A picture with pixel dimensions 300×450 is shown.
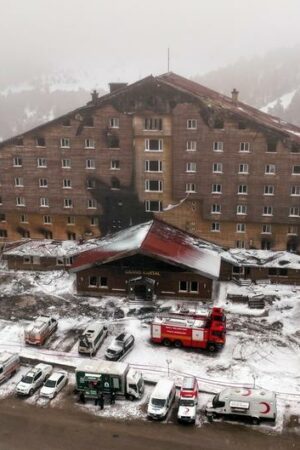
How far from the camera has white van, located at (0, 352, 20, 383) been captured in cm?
4583

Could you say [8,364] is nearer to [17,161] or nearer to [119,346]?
[119,346]

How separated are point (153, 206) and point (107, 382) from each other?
109ft

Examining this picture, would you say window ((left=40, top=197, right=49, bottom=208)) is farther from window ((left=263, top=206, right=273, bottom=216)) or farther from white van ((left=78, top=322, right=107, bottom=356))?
window ((left=263, top=206, right=273, bottom=216))

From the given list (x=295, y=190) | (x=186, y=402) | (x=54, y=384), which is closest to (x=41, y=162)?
(x=295, y=190)

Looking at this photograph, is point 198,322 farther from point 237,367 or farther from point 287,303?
point 287,303

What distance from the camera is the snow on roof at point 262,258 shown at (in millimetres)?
66875

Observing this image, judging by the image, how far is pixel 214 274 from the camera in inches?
2425

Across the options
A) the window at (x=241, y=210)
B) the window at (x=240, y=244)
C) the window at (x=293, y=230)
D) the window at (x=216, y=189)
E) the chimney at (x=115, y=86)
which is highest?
the chimney at (x=115, y=86)

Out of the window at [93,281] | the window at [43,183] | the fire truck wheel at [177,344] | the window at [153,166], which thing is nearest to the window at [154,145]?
the window at [153,166]

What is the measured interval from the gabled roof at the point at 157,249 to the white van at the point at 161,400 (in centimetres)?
2070

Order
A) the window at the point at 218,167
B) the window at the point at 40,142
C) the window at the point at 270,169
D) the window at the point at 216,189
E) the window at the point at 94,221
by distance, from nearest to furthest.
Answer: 1. the window at the point at 270,169
2. the window at the point at 218,167
3. the window at the point at 216,189
4. the window at the point at 40,142
5. the window at the point at 94,221

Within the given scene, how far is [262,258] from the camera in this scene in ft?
224

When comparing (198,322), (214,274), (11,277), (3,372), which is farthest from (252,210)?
(3,372)

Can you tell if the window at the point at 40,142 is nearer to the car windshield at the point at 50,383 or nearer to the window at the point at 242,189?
the window at the point at 242,189
